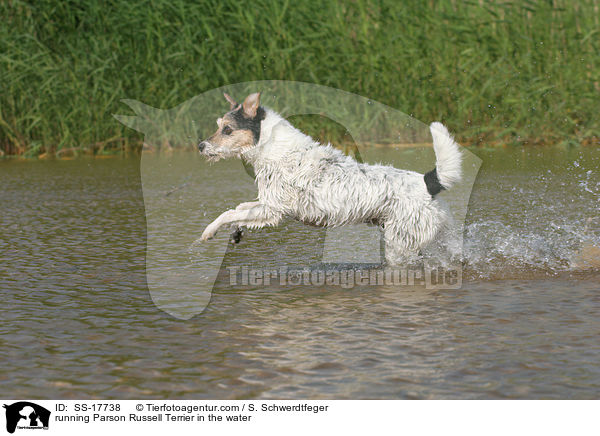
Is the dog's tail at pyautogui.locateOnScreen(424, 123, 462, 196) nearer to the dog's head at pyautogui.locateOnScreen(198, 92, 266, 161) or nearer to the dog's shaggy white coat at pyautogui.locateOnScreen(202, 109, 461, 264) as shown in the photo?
the dog's shaggy white coat at pyautogui.locateOnScreen(202, 109, 461, 264)

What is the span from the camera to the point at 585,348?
432 centimetres

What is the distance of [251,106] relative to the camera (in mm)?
6391

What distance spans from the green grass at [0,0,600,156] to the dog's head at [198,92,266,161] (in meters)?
7.76

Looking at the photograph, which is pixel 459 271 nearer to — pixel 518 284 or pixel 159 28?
pixel 518 284

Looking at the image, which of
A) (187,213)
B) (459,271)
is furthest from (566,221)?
(187,213)

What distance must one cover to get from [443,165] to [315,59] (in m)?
8.49

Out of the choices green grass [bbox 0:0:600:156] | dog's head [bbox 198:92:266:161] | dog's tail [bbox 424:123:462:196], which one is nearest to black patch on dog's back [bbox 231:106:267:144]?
dog's head [bbox 198:92:266:161]

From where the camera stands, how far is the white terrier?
6191mm

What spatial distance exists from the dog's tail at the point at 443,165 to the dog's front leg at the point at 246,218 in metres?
1.11
